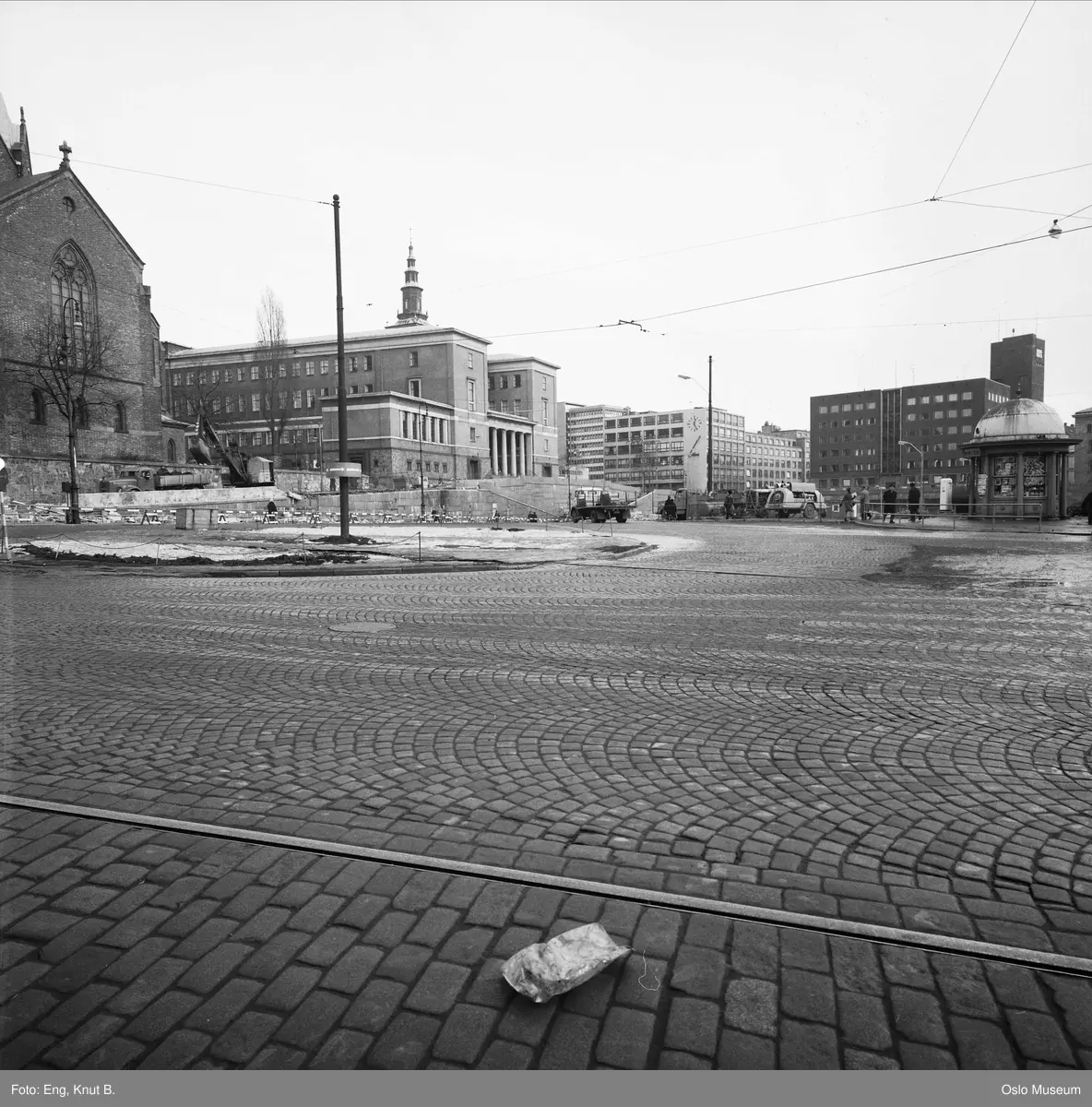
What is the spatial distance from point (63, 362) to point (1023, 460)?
170ft

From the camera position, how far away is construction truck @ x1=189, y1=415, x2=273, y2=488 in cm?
5438

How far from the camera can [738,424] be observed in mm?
184250

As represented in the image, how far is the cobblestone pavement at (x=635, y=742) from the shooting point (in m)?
3.28

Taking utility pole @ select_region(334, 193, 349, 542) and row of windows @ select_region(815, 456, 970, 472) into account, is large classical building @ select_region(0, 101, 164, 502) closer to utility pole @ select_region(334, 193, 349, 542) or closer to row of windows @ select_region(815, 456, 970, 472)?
utility pole @ select_region(334, 193, 349, 542)

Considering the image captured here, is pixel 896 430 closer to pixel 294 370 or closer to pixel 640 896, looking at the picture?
pixel 294 370

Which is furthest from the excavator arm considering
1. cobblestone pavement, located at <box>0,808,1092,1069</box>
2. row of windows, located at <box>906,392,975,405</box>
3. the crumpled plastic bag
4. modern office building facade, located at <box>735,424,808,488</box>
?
modern office building facade, located at <box>735,424,808,488</box>

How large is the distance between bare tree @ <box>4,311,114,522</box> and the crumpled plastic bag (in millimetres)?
52186

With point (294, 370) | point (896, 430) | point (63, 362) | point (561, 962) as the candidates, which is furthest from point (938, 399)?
point (561, 962)

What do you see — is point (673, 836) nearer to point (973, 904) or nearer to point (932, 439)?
point (973, 904)

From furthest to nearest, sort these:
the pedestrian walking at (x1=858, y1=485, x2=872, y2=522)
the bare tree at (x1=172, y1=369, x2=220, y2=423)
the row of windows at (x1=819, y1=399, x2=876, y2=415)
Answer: the row of windows at (x1=819, y1=399, x2=876, y2=415) < the bare tree at (x1=172, y1=369, x2=220, y2=423) < the pedestrian walking at (x1=858, y1=485, x2=872, y2=522)

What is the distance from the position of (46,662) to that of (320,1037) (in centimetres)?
658

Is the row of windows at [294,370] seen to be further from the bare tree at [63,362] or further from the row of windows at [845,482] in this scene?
the row of windows at [845,482]

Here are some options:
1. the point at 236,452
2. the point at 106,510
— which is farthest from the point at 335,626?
the point at 236,452
